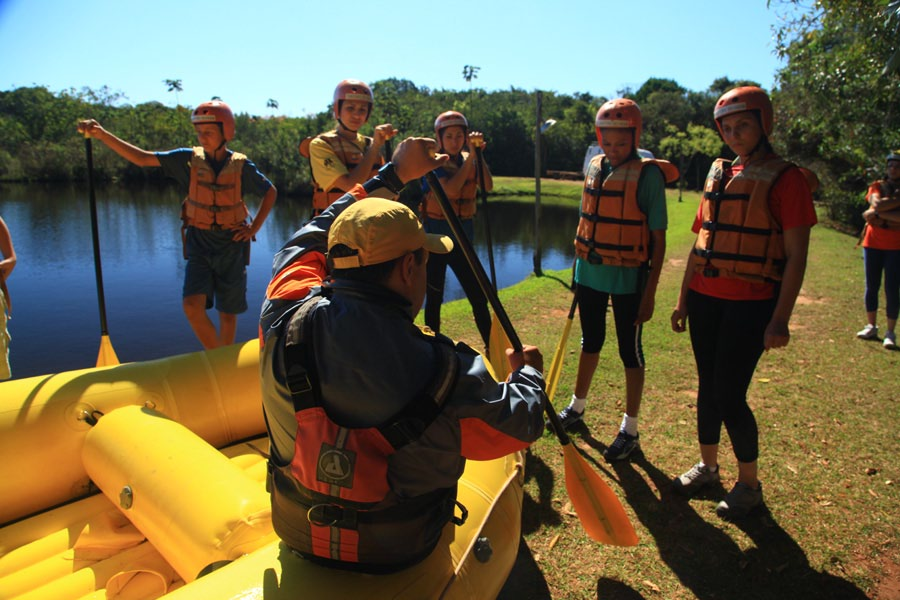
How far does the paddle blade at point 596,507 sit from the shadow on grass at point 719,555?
8.0 inches

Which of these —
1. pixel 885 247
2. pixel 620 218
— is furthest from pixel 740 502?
pixel 885 247

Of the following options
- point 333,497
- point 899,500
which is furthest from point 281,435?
point 899,500

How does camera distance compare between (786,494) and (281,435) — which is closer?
(281,435)

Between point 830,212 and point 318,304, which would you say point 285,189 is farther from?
point 318,304

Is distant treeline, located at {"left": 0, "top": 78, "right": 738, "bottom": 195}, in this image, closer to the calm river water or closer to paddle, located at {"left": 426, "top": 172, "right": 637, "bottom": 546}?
the calm river water

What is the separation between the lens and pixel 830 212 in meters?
17.2

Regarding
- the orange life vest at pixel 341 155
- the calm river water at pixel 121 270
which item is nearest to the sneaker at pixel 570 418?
the orange life vest at pixel 341 155

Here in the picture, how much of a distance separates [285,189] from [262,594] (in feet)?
130

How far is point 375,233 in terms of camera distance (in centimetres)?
151

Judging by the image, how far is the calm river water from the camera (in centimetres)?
978

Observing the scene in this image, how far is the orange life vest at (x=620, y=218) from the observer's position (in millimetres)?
3318

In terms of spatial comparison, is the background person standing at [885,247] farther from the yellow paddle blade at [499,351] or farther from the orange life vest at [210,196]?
the orange life vest at [210,196]

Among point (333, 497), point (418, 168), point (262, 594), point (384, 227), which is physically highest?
point (418, 168)

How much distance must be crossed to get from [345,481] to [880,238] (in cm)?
623
